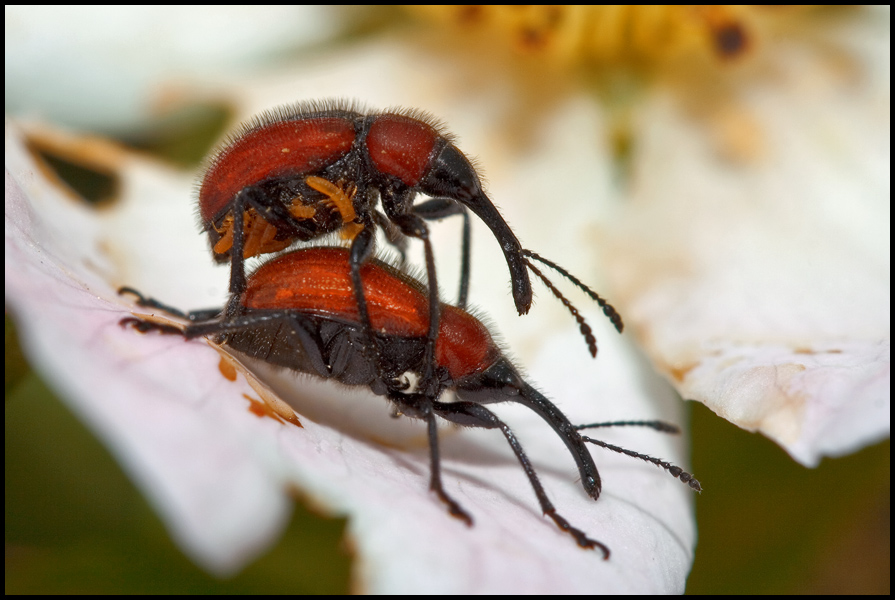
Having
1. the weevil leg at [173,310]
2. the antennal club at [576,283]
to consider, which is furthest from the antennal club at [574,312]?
the weevil leg at [173,310]

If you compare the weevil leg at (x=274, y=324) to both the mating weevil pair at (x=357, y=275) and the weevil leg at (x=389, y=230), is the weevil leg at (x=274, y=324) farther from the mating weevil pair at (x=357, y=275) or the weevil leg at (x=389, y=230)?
the weevil leg at (x=389, y=230)

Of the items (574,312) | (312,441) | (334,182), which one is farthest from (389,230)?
(312,441)

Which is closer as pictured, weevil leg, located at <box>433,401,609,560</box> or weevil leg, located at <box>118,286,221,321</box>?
weevil leg, located at <box>433,401,609,560</box>

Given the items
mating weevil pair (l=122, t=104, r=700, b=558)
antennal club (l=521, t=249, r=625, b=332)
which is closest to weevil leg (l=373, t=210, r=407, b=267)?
mating weevil pair (l=122, t=104, r=700, b=558)

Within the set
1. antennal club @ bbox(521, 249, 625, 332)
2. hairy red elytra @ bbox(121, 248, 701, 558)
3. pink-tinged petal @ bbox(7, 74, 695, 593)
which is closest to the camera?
pink-tinged petal @ bbox(7, 74, 695, 593)

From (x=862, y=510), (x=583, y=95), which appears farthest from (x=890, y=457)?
(x=583, y=95)

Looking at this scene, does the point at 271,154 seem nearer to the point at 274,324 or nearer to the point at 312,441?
the point at 274,324

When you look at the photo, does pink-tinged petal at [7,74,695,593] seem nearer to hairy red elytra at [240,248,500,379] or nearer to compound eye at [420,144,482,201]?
hairy red elytra at [240,248,500,379]
